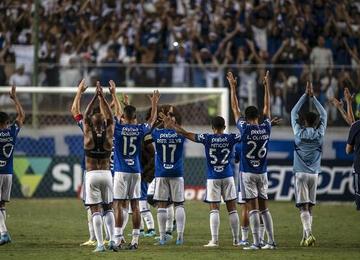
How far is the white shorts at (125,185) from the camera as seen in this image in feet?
55.8

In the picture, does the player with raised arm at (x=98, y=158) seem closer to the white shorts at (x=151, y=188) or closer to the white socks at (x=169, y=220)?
the white socks at (x=169, y=220)

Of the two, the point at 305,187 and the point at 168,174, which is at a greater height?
the point at 168,174

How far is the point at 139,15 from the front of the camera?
101ft

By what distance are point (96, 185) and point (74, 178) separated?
39.2 ft

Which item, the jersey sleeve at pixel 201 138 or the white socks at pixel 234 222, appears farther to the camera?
the white socks at pixel 234 222

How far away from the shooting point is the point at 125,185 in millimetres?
17078

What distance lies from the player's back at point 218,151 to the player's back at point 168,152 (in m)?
0.59

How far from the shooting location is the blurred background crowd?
2747 centimetres

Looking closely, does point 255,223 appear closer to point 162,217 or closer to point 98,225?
point 162,217

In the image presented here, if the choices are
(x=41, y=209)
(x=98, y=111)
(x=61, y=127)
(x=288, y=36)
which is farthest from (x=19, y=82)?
(x=98, y=111)

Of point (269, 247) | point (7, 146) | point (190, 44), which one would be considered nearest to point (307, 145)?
point (269, 247)

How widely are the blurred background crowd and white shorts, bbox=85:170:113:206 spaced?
36.9 ft

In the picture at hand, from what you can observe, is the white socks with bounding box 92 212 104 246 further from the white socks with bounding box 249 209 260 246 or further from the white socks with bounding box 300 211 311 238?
the white socks with bounding box 300 211 311 238

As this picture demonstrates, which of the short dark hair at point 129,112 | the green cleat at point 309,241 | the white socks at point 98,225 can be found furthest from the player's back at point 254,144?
the white socks at point 98,225
